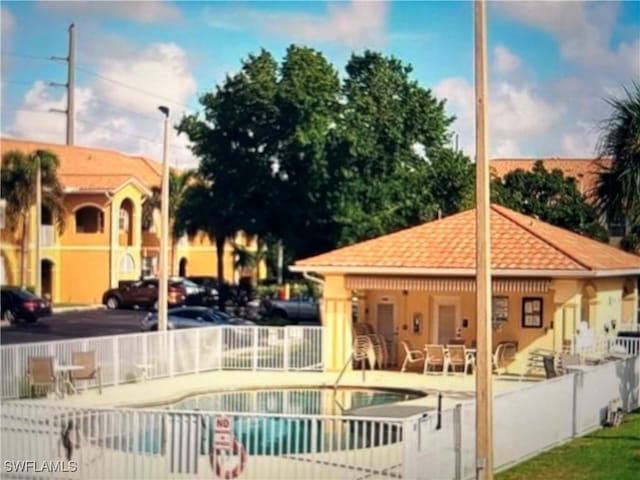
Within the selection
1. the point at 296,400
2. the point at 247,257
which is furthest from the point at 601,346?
the point at 247,257

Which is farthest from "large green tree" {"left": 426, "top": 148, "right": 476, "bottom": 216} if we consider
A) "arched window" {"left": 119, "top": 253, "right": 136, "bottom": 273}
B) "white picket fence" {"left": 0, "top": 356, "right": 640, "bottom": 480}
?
"white picket fence" {"left": 0, "top": 356, "right": 640, "bottom": 480}

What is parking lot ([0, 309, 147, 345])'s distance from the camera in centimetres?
3855

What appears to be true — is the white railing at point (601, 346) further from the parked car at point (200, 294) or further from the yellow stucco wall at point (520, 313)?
the parked car at point (200, 294)

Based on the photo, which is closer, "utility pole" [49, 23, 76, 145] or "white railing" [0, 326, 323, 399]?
"white railing" [0, 326, 323, 399]

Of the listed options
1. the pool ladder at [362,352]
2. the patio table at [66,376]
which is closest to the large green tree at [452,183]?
the pool ladder at [362,352]

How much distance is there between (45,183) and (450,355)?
28.8m

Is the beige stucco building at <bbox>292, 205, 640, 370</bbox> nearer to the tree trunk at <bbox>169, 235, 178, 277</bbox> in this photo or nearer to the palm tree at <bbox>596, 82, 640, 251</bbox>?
the palm tree at <bbox>596, 82, 640, 251</bbox>

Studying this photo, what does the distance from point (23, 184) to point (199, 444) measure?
39383 mm

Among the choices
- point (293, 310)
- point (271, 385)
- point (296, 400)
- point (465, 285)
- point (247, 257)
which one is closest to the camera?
point (296, 400)

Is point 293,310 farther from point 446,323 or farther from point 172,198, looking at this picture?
point 172,198

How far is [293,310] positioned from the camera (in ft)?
150

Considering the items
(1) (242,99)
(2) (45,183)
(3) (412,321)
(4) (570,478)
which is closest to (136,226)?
(2) (45,183)

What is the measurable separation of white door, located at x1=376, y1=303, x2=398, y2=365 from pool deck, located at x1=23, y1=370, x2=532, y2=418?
1.62 metres

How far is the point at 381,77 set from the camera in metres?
48.5
